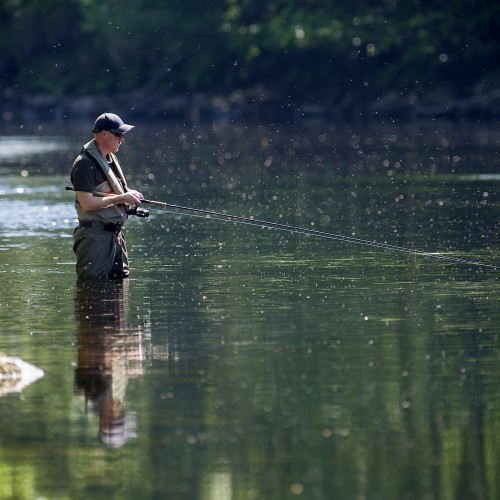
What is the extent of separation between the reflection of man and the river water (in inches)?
0.8

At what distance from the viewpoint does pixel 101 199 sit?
37.1ft

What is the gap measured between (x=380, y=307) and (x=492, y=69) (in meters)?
48.9

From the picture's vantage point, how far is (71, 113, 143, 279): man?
11.3 m

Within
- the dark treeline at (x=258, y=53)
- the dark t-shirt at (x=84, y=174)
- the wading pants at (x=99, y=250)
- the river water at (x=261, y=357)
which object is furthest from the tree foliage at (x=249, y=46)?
the dark t-shirt at (x=84, y=174)

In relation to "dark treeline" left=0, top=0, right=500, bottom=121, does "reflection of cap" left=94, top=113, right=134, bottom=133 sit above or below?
below

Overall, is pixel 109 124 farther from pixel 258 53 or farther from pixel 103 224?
pixel 258 53

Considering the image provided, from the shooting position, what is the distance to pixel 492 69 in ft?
190

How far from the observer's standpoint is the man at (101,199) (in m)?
11.3

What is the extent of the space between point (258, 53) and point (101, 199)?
5556cm

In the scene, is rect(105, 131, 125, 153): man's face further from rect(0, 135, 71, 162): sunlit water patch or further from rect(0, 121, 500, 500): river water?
rect(0, 135, 71, 162): sunlit water patch

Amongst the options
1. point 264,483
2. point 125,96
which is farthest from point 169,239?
point 125,96

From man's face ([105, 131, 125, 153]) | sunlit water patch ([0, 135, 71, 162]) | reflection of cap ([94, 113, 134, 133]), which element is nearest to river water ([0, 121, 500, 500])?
man's face ([105, 131, 125, 153])

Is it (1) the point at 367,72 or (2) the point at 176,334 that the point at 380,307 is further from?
(1) the point at 367,72

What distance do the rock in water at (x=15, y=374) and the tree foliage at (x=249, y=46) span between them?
4934cm
